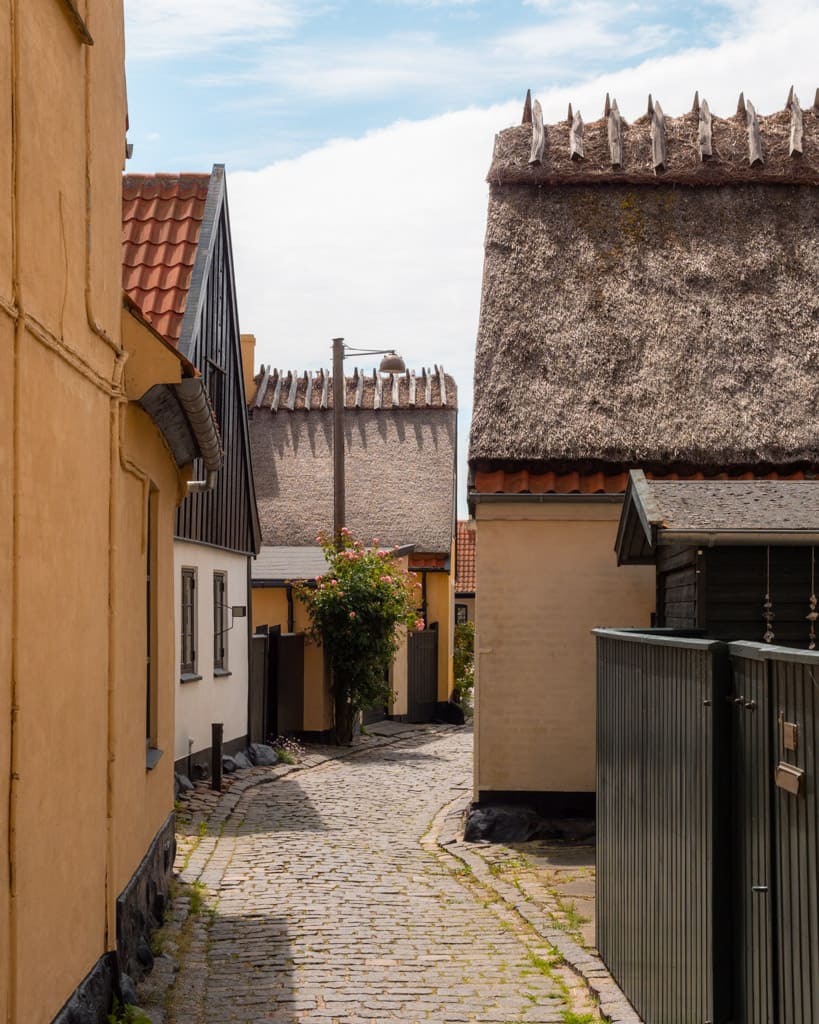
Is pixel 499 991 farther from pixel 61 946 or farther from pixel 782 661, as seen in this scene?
pixel 782 661

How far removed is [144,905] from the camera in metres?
7.79

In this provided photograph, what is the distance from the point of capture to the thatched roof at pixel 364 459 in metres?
28.7

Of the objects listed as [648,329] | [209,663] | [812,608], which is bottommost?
[209,663]

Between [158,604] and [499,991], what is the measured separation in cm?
349

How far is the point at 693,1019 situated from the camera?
5156mm

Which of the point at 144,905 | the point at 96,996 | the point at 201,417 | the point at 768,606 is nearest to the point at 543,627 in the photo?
the point at 768,606

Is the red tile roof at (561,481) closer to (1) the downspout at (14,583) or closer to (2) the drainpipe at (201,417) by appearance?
(2) the drainpipe at (201,417)

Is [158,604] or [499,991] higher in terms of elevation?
[158,604]

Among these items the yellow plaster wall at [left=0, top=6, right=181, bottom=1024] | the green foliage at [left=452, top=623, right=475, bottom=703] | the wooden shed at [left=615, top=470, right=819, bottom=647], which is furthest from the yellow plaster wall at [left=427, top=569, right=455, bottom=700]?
the yellow plaster wall at [left=0, top=6, right=181, bottom=1024]

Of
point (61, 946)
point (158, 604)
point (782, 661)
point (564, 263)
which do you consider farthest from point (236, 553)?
point (782, 661)

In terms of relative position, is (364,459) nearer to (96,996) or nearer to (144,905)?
(144,905)

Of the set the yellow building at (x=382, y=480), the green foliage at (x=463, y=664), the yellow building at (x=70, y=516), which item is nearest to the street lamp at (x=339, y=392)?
the yellow building at (x=382, y=480)

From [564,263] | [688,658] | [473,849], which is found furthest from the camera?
[564,263]

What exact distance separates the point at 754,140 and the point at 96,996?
1185cm
